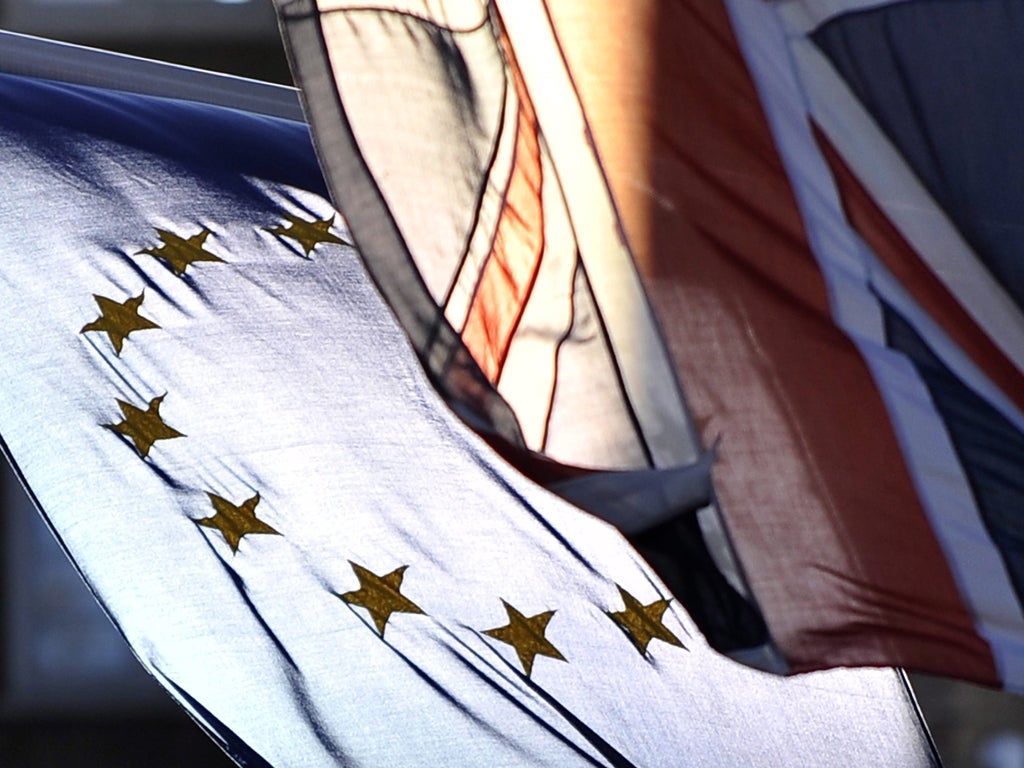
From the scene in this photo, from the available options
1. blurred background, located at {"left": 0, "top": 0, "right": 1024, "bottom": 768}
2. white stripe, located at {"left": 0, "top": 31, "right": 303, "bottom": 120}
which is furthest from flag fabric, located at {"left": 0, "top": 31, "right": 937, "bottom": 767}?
blurred background, located at {"left": 0, "top": 0, "right": 1024, "bottom": 768}

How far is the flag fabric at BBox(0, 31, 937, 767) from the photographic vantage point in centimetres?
348

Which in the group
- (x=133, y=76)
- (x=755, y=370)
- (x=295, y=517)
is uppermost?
(x=133, y=76)

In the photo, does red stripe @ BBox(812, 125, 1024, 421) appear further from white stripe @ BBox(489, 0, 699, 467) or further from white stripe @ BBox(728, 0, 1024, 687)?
white stripe @ BBox(489, 0, 699, 467)

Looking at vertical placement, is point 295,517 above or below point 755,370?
below

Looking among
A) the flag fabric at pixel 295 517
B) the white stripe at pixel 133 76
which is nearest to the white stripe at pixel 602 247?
the flag fabric at pixel 295 517

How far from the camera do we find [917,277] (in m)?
2.69

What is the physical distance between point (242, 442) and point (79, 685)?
5889mm

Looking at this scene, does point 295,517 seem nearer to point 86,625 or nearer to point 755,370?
point 755,370

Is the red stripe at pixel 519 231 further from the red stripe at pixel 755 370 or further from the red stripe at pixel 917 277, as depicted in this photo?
the red stripe at pixel 917 277

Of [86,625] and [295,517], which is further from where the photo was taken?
[86,625]

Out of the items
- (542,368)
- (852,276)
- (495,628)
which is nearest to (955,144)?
(852,276)

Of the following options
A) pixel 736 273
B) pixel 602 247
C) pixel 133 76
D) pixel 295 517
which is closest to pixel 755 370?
pixel 736 273

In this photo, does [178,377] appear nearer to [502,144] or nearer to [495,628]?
[495,628]

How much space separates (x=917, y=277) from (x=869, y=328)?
103 mm
